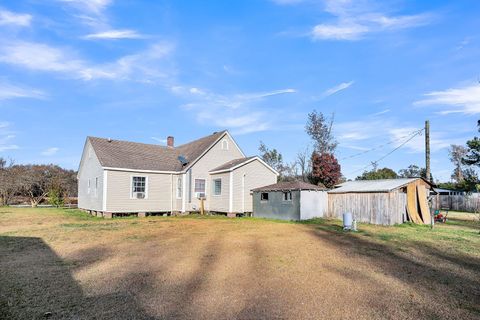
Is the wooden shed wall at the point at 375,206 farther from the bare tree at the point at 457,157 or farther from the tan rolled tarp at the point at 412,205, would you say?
the bare tree at the point at 457,157

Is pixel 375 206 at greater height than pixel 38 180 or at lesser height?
lesser

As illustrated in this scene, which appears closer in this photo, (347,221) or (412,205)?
(347,221)

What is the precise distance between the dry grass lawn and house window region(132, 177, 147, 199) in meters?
10.2

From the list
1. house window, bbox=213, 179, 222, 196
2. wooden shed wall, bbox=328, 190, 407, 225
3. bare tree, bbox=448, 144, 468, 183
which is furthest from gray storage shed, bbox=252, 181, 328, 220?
bare tree, bbox=448, 144, 468, 183

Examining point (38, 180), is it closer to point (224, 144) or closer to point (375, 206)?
point (224, 144)

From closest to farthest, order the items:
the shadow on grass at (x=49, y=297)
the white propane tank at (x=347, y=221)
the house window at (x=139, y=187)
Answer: the shadow on grass at (x=49, y=297) → the white propane tank at (x=347, y=221) → the house window at (x=139, y=187)

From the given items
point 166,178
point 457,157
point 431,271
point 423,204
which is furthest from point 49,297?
point 457,157

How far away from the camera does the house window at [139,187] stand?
2178 centimetres

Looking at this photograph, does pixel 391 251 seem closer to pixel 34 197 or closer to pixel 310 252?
pixel 310 252

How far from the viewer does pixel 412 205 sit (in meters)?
19.4

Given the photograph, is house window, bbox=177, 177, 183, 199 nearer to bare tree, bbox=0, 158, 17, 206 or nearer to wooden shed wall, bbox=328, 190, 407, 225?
wooden shed wall, bbox=328, 190, 407, 225

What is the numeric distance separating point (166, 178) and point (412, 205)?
16.5 m

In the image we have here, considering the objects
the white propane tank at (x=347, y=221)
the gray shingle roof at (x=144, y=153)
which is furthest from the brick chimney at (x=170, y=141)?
the white propane tank at (x=347, y=221)

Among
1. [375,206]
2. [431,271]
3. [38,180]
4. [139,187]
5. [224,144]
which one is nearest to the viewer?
[431,271]
